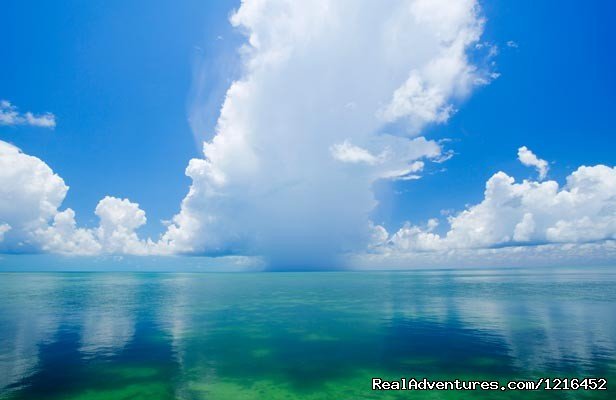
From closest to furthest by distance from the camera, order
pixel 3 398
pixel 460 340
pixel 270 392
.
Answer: pixel 3 398, pixel 270 392, pixel 460 340

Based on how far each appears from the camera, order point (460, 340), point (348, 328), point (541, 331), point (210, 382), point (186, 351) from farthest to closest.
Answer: point (348, 328), point (541, 331), point (460, 340), point (186, 351), point (210, 382)

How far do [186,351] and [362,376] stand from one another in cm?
1861

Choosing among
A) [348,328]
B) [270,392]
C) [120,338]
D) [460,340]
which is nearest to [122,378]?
[270,392]

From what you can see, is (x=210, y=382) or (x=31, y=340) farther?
(x=31, y=340)

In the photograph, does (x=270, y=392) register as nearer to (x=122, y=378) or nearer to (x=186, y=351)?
(x=122, y=378)

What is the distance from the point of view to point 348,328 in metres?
47.6

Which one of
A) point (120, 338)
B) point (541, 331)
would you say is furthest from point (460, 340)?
point (120, 338)

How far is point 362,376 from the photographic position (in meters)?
27.8

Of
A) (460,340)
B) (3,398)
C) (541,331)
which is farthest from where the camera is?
(541,331)

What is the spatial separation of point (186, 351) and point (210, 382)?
1065cm

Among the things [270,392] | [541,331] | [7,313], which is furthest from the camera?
[7,313]

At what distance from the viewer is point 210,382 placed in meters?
26.3

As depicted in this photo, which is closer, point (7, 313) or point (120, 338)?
point (120, 338)

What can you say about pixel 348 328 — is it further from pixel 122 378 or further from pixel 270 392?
pixel 122 378
